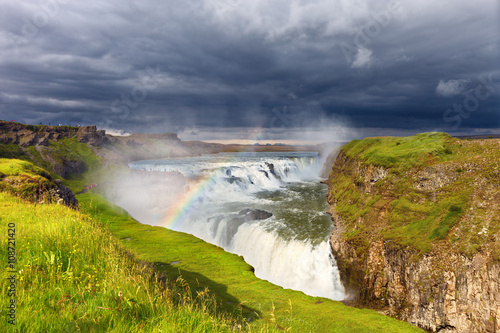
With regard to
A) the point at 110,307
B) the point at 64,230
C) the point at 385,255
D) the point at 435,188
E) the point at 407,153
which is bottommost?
the point at 385,255

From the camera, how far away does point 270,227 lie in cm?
3356

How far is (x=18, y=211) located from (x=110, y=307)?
8399 millimetres

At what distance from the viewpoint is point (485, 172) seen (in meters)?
22.2

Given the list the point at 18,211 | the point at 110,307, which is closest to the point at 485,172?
the point at 110,307

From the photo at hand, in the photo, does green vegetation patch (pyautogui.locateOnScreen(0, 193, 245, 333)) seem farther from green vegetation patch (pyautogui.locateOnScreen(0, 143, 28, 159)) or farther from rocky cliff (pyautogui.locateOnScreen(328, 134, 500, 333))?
green vegetation patch (pyautogui.locateOnScreen(0, 143, 28, 159))

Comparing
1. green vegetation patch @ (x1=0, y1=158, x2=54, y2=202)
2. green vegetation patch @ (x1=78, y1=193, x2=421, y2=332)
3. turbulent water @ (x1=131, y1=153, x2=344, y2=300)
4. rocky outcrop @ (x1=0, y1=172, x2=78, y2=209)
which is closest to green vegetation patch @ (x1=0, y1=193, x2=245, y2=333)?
green vegetation patch @ (x1=78, y1=193, x2=421, y2=332)

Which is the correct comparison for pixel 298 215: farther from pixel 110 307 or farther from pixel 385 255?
pixel 110 307

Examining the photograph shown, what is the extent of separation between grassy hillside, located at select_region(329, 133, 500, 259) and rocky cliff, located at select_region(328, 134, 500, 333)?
64mm

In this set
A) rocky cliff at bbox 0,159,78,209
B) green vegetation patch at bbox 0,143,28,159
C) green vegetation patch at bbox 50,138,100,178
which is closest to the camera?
rocky cliff at bbox 0,159,78,209

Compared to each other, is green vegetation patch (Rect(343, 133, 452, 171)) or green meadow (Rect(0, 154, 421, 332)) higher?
green vegetation patch (Rect(343, 133, 452, 171))

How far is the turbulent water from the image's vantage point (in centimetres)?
2683

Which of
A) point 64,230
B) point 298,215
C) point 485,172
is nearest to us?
point 64,230

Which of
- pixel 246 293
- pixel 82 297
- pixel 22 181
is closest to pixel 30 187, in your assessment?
pixel 22 181

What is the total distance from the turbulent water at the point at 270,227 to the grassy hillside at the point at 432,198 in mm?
4752
